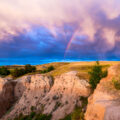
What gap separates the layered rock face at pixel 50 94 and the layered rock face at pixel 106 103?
8889 millimetres

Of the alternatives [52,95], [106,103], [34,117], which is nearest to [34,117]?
[34,117]

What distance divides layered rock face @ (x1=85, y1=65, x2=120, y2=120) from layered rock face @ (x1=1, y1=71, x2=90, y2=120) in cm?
889

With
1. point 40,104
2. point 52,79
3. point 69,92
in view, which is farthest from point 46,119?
point 52,79

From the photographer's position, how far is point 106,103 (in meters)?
10.1

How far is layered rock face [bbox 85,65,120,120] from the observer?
8170 mm

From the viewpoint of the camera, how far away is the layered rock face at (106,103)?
817 centimetres

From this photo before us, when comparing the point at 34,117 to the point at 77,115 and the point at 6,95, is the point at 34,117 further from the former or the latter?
the point at 77,115

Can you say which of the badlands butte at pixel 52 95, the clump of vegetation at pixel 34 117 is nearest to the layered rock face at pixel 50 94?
the badlands butte at pixel 52 95

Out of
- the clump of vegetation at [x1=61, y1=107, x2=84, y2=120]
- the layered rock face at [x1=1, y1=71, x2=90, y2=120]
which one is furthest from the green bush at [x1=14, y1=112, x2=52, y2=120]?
the clump of vegetation at [x1=61, y1=107, x2=84, y2=120]

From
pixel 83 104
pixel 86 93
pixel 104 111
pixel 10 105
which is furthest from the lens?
pixel 10 105

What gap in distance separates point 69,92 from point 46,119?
287 inches

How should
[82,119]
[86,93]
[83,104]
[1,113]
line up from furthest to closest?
1. [1,113]
2. [86,93]
3. [83,104]
4. [82,119]

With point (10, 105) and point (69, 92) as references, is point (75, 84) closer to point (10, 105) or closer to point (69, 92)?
point (69, 92)

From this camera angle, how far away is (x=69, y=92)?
27.1 m
